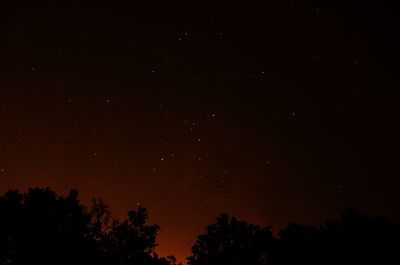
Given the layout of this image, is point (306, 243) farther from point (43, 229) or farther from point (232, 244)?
point (43, 229)

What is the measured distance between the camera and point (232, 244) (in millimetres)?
29344

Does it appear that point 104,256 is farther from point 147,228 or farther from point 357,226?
point 357,226

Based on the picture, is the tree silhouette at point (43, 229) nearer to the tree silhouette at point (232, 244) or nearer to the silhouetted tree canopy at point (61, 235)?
the silhouetted tree canopy at point (61, 235)

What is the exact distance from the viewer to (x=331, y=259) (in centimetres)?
2614

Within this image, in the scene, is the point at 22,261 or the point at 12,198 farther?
the point at 12,198

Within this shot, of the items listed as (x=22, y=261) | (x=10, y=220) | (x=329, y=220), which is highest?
(x=329, y=220)

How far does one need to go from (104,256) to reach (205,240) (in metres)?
5.16

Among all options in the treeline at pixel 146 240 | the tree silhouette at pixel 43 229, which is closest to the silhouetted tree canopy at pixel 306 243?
the treeline at pixel 146 240

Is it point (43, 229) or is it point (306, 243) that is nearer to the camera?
point (43, 229)

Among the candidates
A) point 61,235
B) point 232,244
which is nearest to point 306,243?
point 232,244

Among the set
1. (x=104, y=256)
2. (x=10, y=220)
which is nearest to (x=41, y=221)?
(x=10, y=220)

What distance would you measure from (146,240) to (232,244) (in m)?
4.33

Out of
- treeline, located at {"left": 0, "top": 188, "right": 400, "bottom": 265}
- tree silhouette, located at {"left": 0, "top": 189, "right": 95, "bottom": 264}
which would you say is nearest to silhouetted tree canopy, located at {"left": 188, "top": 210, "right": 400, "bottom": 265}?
treeline, located at {"left": 0, "top": 188, "right": 400, "bottom": 265}

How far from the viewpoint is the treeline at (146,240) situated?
25.0 metres
